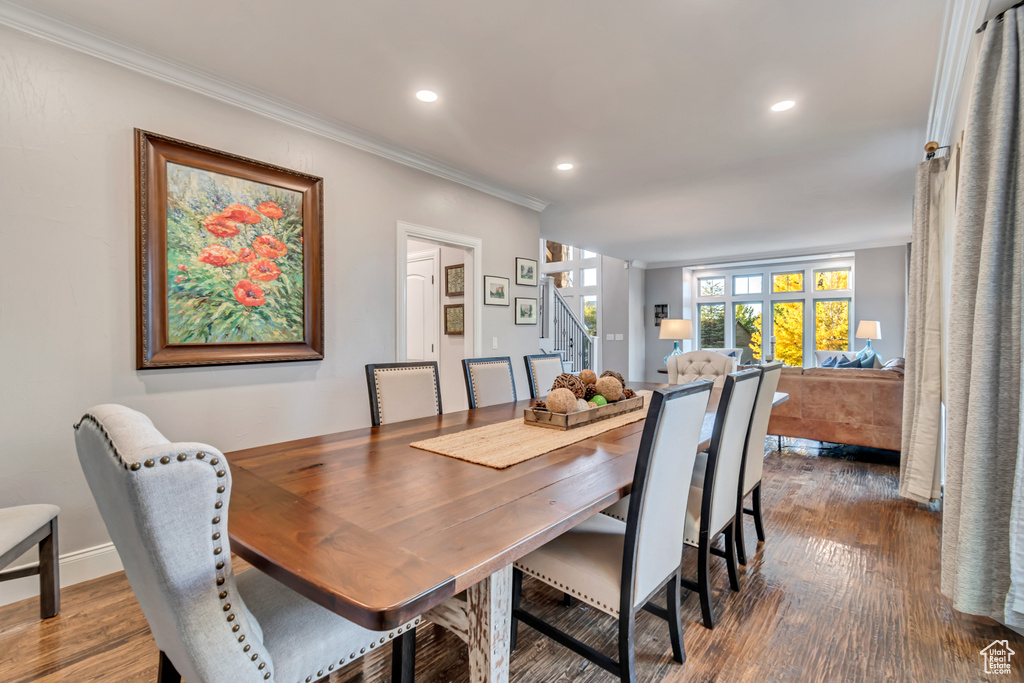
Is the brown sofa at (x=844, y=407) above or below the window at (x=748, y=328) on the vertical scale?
below

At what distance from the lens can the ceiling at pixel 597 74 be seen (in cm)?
185

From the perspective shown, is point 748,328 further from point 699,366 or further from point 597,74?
point 597,74

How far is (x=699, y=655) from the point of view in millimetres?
1584

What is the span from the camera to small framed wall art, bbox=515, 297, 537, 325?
14.2 ft

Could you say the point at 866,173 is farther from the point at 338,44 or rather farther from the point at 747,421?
the point at 338,44

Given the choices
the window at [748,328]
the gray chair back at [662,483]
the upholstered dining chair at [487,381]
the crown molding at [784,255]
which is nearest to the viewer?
the gray chair back at [662,483]

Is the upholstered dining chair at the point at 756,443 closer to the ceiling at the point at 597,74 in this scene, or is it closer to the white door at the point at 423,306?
the ceiling at the point at 597,74

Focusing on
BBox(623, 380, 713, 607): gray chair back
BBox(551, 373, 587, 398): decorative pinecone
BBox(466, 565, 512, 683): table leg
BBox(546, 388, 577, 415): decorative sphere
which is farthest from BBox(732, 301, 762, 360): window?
BBox(466, 565, 512, 683): table leg

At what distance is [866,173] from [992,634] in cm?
339

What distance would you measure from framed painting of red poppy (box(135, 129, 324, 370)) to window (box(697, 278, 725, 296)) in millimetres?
7549

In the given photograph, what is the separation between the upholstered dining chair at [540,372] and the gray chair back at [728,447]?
130 centimetres

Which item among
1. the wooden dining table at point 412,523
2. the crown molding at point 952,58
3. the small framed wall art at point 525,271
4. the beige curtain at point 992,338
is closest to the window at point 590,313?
the small framed wall art at point 525,271

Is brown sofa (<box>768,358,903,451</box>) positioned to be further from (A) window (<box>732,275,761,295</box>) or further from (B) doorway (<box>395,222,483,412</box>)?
(A) window (<box>732,275,761,295</box>)

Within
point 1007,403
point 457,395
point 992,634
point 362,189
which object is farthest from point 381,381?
point 992,634
